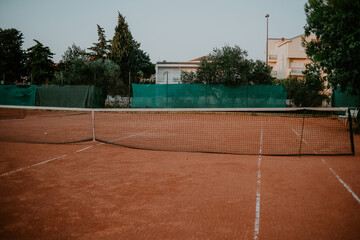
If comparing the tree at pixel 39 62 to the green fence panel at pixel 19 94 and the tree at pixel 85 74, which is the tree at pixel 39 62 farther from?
the green fence panel at pixel 19 94

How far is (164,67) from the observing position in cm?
3922

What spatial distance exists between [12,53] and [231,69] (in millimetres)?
41440

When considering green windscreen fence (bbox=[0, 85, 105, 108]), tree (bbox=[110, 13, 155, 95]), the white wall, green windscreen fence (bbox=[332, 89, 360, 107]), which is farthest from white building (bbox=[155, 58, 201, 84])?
green windscreen fence (bbox=[332, 89, 360, 107])

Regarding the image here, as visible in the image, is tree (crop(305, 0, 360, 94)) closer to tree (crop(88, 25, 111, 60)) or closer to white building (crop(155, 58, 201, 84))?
white building (crop(155, 58, 201, 84))

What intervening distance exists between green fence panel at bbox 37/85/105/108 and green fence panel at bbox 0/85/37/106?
1.87 feet

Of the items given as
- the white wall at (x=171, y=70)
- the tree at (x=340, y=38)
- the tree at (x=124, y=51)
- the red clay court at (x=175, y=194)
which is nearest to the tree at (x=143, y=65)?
the tree at (x=124, y=51)

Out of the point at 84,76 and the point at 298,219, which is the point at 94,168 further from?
the point at 84,76

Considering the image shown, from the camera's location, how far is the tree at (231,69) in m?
21.3

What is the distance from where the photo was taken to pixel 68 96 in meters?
20.8

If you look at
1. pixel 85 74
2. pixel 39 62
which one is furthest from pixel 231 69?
pixel 39 62

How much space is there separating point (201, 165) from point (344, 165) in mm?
3369

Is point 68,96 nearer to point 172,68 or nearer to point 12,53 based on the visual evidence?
point 172,68

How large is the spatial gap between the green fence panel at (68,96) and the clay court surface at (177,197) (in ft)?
48.0

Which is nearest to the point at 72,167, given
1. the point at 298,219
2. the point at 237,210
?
the point at 237,210
